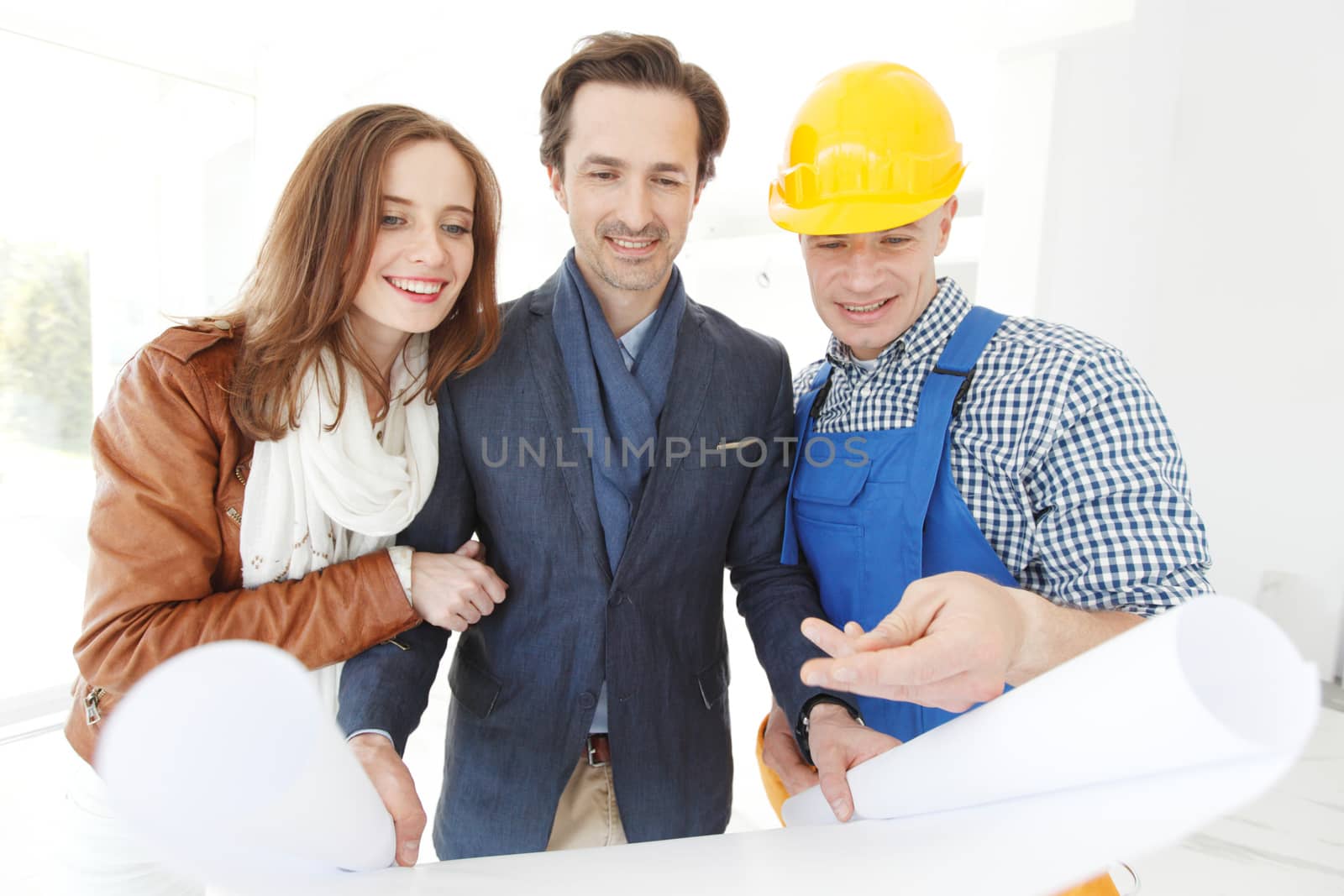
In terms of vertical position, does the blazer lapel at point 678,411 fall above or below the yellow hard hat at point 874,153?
below

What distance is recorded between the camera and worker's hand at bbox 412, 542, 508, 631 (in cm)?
124

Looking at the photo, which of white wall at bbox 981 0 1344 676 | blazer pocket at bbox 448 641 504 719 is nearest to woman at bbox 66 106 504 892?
blazer pocket at bbox 448 641 504 719

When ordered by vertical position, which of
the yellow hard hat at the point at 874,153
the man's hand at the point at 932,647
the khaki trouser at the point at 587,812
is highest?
the yellow hard hat at the point at 874,153

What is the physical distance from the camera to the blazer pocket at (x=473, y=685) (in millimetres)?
1412

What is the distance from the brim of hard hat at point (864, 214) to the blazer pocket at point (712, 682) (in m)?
0.86

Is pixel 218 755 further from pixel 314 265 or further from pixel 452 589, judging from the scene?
pixel 314 265

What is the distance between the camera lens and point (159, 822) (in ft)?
1.45

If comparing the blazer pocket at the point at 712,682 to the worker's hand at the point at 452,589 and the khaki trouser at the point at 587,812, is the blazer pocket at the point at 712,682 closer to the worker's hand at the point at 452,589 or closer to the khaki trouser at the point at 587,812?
the khaki trouser at the point at 587,812

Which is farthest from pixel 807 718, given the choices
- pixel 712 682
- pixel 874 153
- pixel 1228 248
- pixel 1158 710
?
pixel 1228 248

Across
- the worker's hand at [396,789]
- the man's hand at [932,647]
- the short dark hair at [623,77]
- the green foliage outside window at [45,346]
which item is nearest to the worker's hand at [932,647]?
the man's hand at [932,647]

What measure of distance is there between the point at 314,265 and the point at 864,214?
916mm

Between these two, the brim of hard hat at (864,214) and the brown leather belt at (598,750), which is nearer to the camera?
the brim of hard hat at (864,214)

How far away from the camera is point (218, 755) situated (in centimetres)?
45

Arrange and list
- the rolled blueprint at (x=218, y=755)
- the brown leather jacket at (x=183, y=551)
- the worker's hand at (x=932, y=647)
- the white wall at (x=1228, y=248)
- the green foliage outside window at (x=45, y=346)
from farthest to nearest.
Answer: the green foliage outside window at (x=45, y=346)
the white wall at (x=1228, y=248)
the brown leather jacket at (x=183, y=551)
the worker's hand at (x=932, y=647)
the rolled blueprint at (x=218, y=755)
